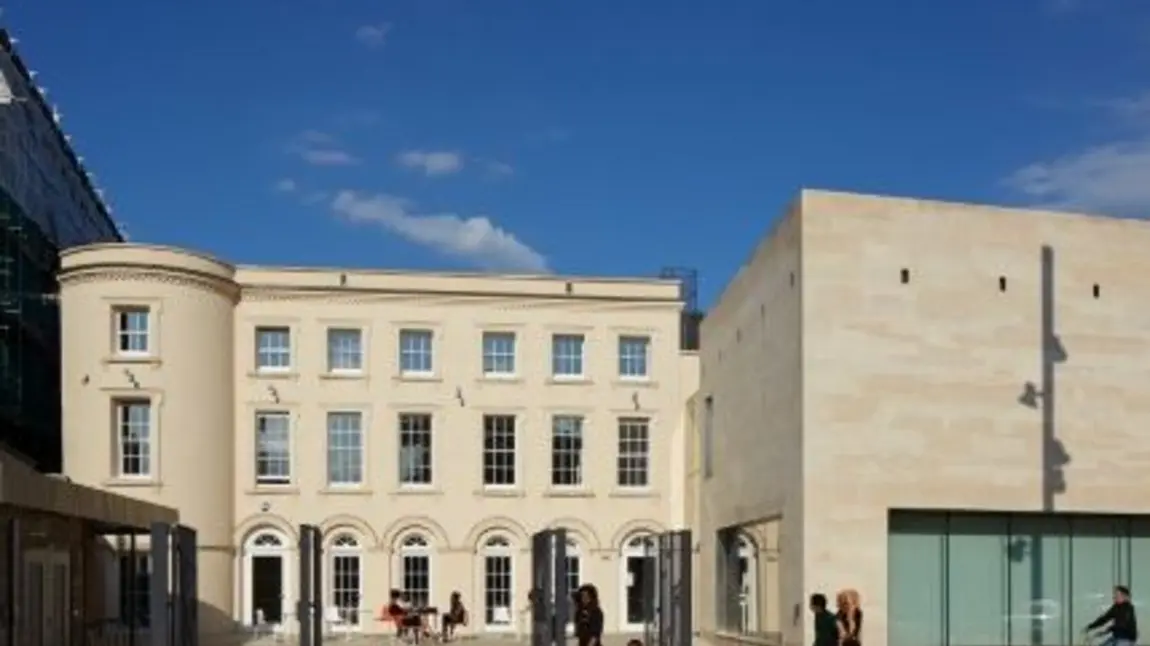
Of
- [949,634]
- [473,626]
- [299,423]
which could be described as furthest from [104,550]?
[949,634]

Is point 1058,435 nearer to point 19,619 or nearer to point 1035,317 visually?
point 1035,317

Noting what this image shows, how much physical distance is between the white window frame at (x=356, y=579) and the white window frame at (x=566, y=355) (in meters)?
6.54

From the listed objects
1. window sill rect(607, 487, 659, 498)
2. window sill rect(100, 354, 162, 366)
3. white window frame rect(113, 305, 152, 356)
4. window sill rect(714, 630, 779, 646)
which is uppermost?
white window frame rect(113, 305, 152, 356)

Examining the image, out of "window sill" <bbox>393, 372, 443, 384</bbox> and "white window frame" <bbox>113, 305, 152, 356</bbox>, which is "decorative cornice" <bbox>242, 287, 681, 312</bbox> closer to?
"window sill" <bbox>393, 372, 443, 384</bbox>

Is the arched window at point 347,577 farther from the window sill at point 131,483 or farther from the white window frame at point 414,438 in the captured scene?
the window sill at point 131,483

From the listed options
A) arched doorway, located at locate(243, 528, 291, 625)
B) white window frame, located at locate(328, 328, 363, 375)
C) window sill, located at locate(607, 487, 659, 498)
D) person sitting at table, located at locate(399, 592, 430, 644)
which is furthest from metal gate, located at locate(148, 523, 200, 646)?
window sill, located at locate(607, 487, 659, 498)

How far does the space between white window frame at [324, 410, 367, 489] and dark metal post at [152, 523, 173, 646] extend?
22790 millimetres

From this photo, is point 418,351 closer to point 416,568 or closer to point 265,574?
point 416,568

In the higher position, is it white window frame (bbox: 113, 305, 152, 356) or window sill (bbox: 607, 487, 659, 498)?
white window frame (bbox: 113, 305, 152, 356)

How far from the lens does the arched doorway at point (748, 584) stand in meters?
28.2

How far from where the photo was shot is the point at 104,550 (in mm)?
36375

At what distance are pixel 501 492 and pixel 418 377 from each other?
350 centimetres

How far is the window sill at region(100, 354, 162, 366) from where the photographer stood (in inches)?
1419

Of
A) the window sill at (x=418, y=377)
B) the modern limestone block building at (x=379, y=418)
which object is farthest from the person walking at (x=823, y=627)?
the window sill at (x=418, y=377)
